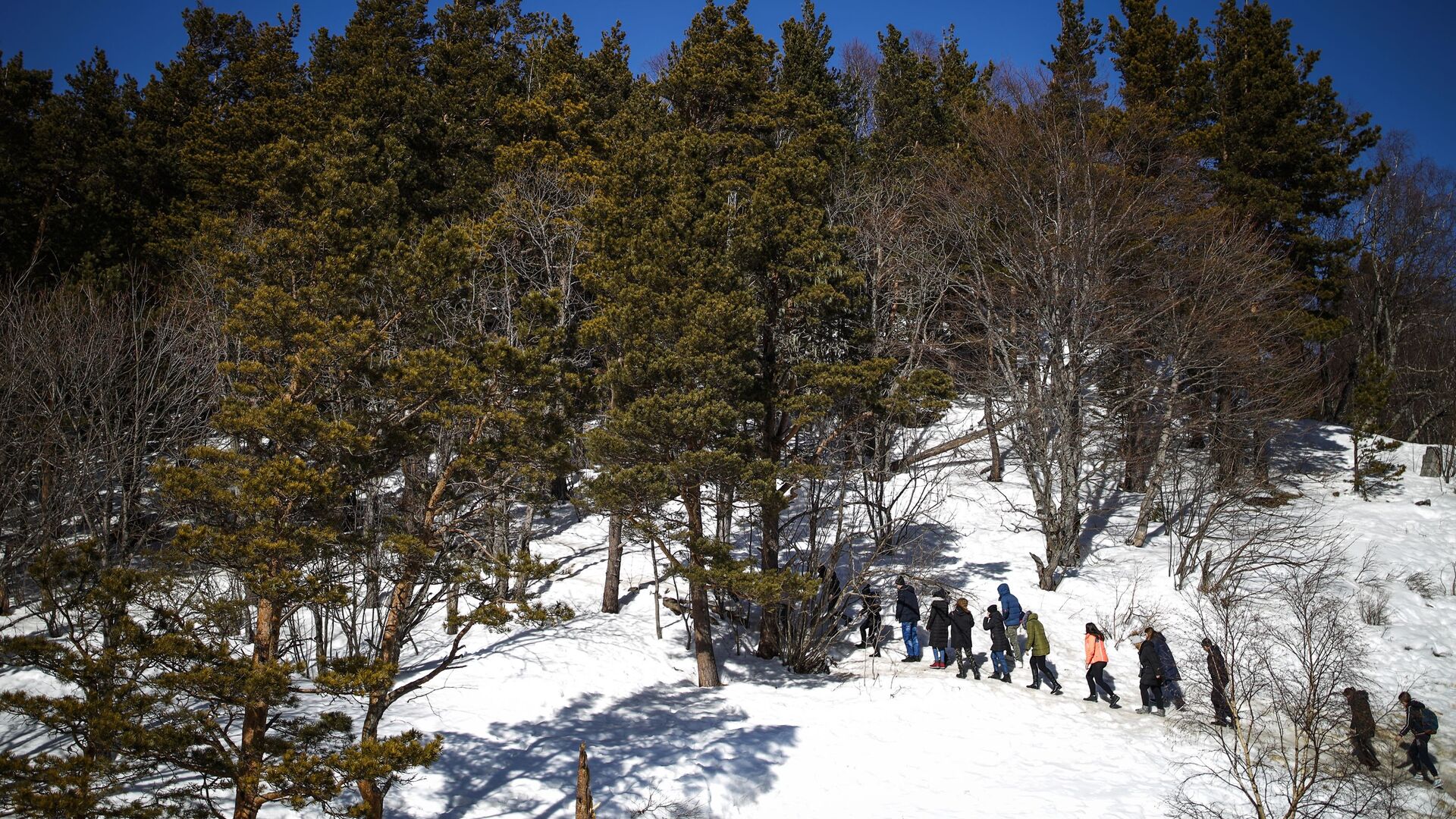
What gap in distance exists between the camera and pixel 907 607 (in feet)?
45.5

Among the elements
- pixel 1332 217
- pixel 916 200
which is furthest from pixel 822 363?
pixel 1332 217

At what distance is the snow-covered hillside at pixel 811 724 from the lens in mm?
9250

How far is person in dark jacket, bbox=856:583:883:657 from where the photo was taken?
14.2 metres

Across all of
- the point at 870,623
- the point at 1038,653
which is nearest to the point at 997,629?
the point at 1038,653

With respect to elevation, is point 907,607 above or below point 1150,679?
above

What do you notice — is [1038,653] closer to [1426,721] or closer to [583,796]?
[1426,721]

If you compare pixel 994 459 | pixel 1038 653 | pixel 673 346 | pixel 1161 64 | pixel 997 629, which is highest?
pixel 1161 64

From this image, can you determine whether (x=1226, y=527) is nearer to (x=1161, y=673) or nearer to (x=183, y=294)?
(x=1161, y=673)

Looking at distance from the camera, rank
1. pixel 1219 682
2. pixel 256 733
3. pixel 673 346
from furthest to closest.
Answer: pixel 673 346
pixel 1219 682
pixel 256 733

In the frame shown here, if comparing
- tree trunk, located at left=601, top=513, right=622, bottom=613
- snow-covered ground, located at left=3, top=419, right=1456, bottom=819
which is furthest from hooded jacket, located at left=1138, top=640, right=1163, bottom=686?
tree trunk, located at left=601, top=513, right=622, bottom=613

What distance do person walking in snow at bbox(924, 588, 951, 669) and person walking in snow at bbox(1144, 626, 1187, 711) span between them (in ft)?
9.61

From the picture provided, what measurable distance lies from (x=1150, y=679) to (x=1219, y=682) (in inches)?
55.8

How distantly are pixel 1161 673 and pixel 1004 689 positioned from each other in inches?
84.7

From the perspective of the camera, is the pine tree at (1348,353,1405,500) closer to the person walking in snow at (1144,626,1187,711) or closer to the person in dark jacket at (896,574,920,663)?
the person walking in snow at (1144,626,1187,711)
